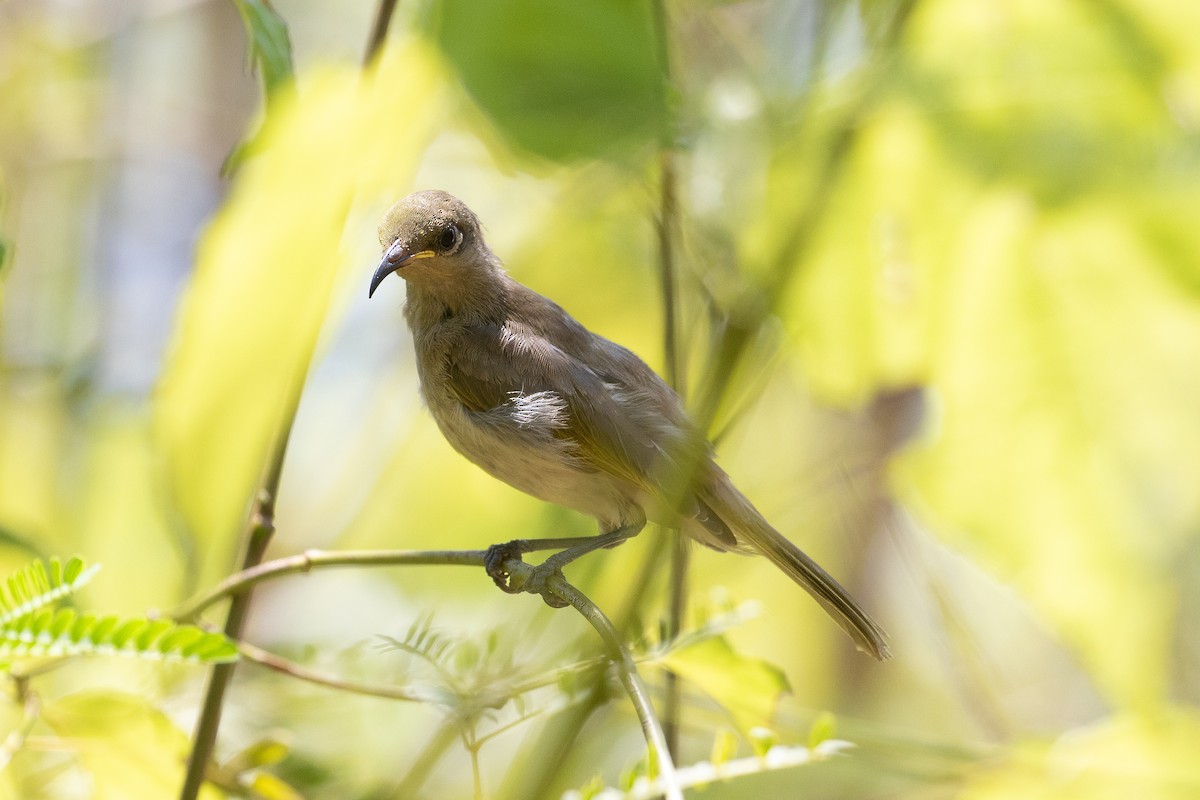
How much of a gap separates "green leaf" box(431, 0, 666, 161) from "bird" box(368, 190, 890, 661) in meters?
0.14

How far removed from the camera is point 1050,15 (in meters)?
1.30

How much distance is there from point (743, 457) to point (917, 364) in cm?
71

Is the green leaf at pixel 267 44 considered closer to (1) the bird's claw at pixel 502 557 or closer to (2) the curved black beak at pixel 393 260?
(2) the curved black beak at pixel 393 260

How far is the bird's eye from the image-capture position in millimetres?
1169

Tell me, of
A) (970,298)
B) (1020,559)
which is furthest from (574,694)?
(970,298)

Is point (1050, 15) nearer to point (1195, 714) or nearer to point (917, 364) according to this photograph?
point (917, 364)

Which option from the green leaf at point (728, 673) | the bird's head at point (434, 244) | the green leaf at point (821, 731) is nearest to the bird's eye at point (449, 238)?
the bird's head at point (434, 244)

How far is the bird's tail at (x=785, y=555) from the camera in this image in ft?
3.98

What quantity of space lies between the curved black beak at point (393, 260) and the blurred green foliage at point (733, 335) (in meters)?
0.06

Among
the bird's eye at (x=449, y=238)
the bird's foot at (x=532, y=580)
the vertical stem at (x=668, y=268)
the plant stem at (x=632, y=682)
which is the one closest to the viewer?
the plant stem at (x=632, y=682)

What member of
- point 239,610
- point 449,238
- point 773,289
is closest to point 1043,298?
point 773,289

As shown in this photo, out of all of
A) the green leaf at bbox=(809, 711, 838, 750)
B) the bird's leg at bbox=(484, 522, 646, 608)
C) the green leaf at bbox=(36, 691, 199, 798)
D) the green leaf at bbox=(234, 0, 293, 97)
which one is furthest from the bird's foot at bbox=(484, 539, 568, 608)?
the green leaf at bbox=(234, 0, 293, 97)

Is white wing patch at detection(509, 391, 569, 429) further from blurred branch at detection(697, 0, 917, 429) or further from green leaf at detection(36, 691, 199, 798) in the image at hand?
green leaf at detection(36, 691, 199, 798)

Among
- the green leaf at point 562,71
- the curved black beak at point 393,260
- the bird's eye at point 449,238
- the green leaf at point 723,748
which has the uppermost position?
the green leaf at point 562,71
